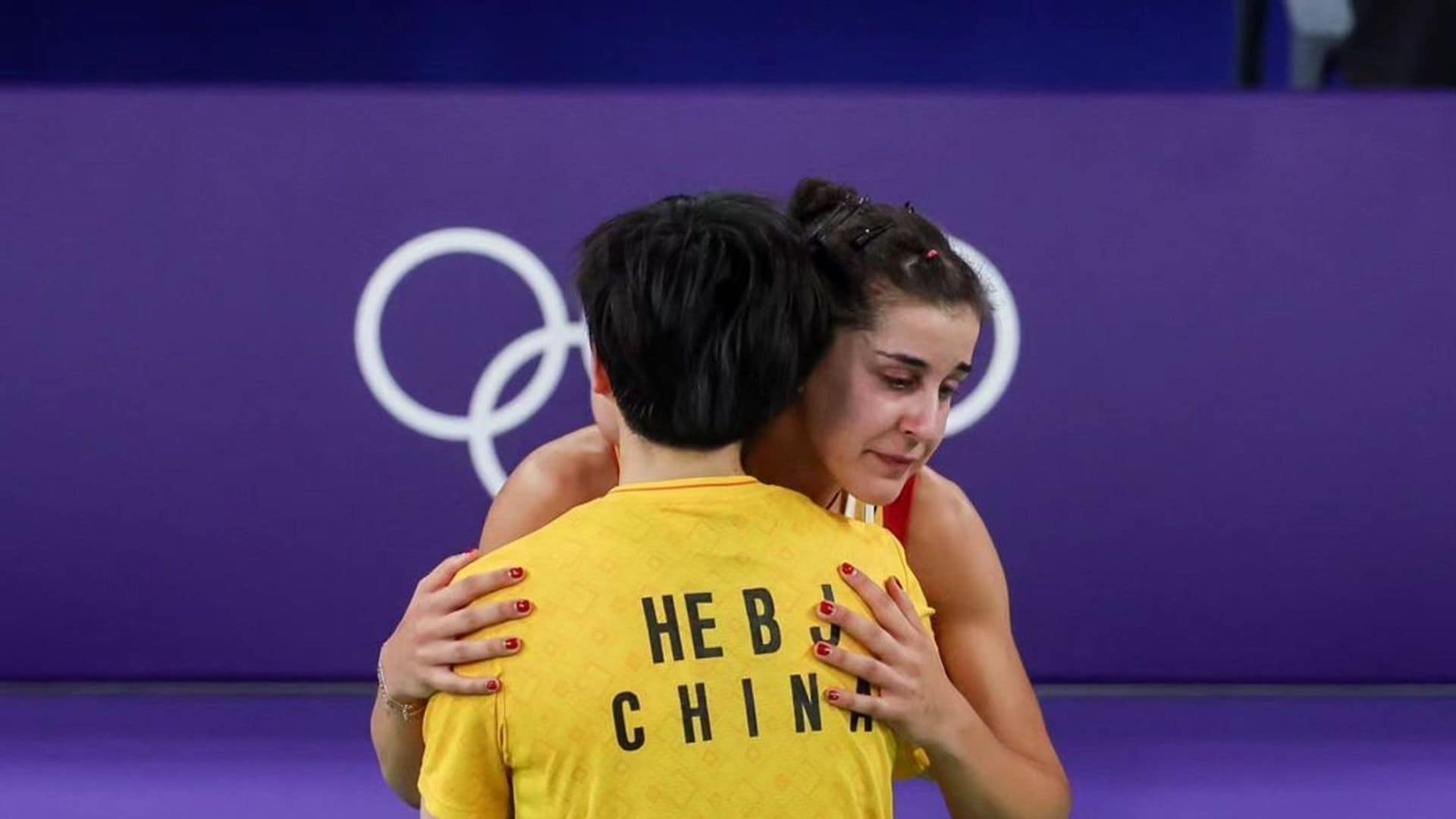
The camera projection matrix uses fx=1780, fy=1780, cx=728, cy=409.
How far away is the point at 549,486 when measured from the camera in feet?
→ 6.70

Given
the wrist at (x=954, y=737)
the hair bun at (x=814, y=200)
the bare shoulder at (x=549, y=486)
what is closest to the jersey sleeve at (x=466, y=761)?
the wrist at (x=954, y=737)

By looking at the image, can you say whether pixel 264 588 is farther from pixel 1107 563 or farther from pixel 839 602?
pixel 839 602

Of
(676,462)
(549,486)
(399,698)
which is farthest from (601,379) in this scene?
(549,486)

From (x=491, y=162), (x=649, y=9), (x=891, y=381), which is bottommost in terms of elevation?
(x=891, y=381)

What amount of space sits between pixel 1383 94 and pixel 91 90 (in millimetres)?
2148

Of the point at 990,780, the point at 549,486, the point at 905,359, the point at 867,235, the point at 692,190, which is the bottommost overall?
the point at 990,780

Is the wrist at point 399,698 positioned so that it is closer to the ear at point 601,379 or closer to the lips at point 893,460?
the ear at point 601,379

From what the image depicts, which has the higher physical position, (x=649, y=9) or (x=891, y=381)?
(x=649, y=9)

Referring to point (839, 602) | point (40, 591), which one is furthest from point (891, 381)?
point (40, 591)

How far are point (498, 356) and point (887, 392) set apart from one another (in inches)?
59.4

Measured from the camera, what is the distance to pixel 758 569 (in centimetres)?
129

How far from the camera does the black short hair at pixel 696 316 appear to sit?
50.0 inches

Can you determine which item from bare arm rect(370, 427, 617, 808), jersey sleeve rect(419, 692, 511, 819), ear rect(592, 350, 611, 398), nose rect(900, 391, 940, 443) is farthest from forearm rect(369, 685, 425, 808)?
nose rect(900, 391, 940, 443)

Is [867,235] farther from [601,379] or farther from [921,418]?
[601,379]
